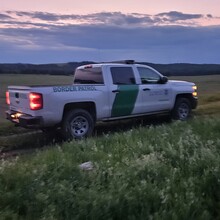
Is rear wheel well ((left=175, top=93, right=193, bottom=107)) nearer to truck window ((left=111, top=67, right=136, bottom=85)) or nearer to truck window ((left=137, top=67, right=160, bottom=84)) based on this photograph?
truck window ((left=137, top=67, right=160, bottom=84))

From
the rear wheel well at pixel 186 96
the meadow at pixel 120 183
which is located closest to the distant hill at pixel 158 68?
the rear wheel well at pixel 186 96

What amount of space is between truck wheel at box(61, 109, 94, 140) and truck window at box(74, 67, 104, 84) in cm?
123

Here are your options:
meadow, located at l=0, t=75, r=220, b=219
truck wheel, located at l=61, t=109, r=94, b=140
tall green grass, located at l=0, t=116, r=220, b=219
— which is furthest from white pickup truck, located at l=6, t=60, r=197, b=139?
tall green grass, located at l=0, t=116, r=220, b=219

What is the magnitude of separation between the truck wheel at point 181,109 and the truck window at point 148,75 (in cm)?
117

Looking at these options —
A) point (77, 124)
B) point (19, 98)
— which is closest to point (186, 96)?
point (77, 124)

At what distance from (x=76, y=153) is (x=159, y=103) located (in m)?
6.19

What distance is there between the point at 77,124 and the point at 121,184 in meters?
5.85

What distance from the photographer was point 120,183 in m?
5.90

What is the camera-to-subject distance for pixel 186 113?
48.6 feet

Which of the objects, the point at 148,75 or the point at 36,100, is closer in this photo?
the point at 36,100

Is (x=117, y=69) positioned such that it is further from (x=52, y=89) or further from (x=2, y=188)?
(x=2, y=188)

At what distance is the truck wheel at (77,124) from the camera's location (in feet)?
37.1

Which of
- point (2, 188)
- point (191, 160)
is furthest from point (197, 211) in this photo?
point (2, 188)

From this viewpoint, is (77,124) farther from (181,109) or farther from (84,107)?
(181,109)
